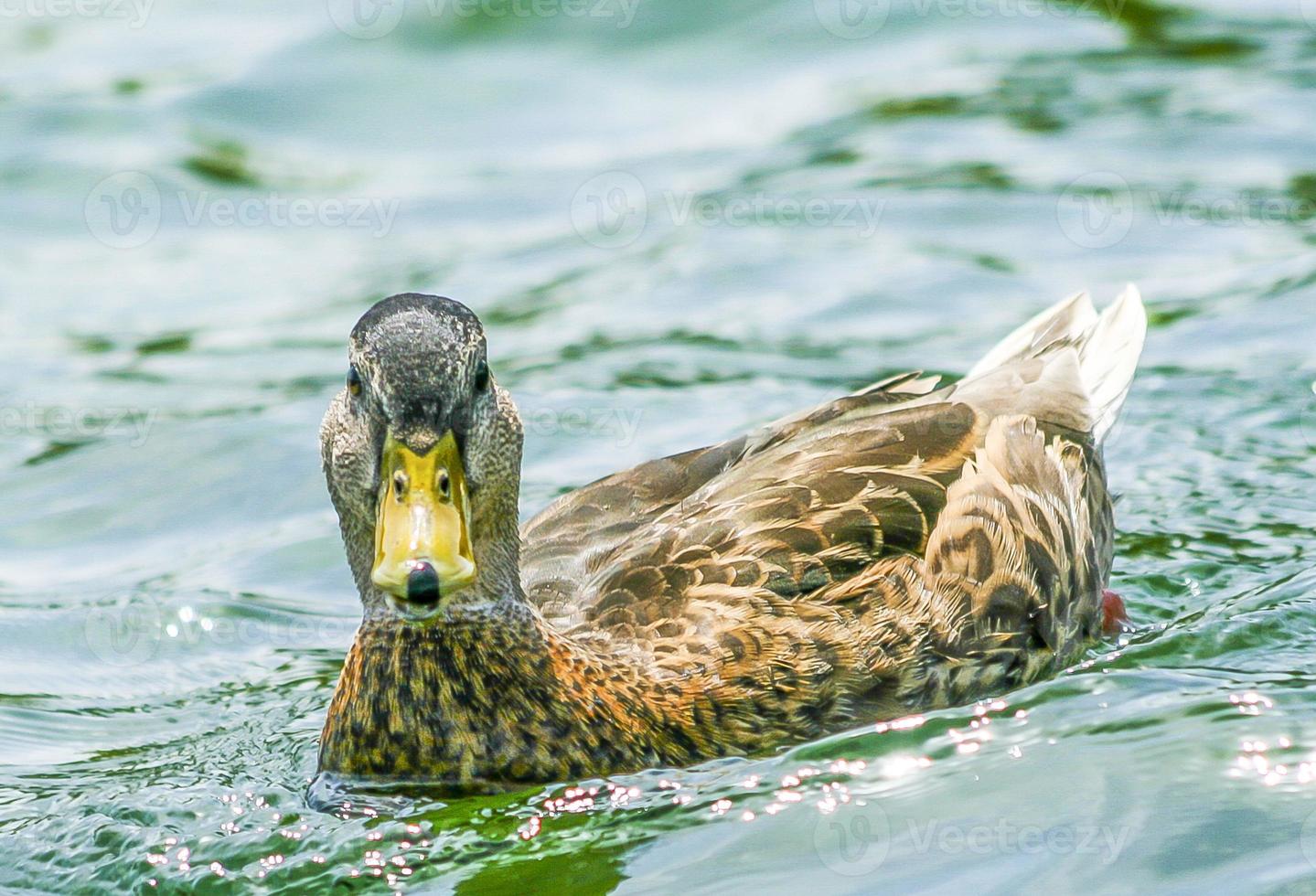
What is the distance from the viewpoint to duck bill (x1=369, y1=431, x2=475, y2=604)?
620cm

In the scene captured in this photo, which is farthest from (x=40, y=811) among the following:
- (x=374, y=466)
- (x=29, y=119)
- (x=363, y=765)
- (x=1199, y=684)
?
(x=29, y=119)

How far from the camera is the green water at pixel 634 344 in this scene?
679cm

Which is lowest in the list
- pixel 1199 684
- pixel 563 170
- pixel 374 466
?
pixel 1199 684

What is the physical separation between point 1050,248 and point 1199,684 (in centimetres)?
622

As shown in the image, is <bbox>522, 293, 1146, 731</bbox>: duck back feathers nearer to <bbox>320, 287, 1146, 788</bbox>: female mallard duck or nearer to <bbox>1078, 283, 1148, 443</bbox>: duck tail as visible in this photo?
<bbox>320, 287, 1146, 788</bbox>: female mallard duck

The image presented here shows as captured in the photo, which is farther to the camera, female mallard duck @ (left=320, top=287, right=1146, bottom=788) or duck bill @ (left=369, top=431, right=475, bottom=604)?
female mallard duck @ (left=320, top=287, right=1146, bottom=788)

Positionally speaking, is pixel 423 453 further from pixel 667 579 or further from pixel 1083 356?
pixel 1083 356

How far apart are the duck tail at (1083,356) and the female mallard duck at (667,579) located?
55 centimetres

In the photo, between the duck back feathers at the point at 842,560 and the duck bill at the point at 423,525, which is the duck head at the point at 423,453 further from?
the duck back feathers at the point at 842,560

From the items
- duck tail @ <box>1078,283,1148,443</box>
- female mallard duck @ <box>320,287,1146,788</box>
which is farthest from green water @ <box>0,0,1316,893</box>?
duck tail @ <box>1078,283,1148,443</box>

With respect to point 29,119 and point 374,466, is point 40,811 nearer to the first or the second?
point 374,466

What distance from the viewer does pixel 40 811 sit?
24.3 feet

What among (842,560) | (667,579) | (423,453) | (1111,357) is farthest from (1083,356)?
(423,453)

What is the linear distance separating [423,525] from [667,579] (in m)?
1.26
